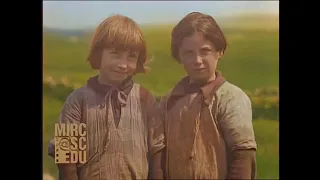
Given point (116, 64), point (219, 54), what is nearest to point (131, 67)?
point (116, 64)

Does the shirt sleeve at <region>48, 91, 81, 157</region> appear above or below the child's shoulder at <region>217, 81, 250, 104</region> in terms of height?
below

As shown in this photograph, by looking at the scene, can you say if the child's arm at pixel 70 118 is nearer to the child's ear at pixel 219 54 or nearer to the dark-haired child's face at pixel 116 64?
the dark-haired child's face at pixel 116 64

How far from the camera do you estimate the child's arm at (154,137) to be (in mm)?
2484

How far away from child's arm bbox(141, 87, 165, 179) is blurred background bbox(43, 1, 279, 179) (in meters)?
0.05

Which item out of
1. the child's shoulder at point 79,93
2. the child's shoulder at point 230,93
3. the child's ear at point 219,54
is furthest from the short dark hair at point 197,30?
the child's shoulder at point 79,93

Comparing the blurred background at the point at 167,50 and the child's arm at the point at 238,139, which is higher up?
the blurred background at the point at 167,50

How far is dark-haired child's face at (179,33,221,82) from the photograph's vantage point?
2.49 meters

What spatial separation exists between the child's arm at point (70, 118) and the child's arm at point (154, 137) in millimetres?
267

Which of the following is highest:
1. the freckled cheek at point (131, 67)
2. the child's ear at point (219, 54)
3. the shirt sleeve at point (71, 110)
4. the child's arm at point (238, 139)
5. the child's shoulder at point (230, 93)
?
the child's ear at point (219, 54)

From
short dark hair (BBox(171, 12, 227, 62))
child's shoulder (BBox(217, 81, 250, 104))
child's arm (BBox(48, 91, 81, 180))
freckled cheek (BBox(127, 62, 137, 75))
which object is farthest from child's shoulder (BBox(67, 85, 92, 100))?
child's shoulder (BBox(217, 81, 250, 104))

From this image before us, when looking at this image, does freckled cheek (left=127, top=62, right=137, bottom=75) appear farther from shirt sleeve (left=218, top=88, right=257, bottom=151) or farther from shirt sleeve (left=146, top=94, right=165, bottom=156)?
shirt sleeve (left=218, top=88, right=257, bottom=151)
